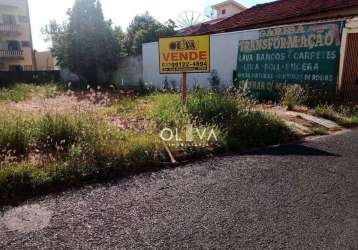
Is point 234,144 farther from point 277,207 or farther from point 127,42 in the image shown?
point 127,42

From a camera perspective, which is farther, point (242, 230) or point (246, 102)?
point (246, 102)

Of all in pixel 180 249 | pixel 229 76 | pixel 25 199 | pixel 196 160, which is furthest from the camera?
pixel 229 76

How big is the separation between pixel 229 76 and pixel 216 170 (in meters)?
9.96

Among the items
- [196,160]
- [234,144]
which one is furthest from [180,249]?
[234,144]

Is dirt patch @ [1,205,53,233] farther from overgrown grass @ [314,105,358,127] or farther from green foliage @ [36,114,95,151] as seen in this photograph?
overgrown grass @ [314,105,358,127]

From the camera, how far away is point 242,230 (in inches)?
119

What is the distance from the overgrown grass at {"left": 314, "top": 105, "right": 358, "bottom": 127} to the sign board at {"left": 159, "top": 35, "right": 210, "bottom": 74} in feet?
10.2

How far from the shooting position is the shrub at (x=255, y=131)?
5.84 meters

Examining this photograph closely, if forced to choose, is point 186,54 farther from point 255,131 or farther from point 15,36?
point 15,36

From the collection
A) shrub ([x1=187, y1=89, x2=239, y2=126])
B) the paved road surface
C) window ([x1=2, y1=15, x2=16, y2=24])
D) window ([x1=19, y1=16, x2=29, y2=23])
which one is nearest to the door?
shrub ([x1=187, y1=89, x2=239, y2=126])

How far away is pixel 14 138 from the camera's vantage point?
5066 mm

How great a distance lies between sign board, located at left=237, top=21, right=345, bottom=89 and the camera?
998cm

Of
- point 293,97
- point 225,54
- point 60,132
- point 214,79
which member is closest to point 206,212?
point 60,132

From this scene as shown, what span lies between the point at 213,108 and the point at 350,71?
565 cm
